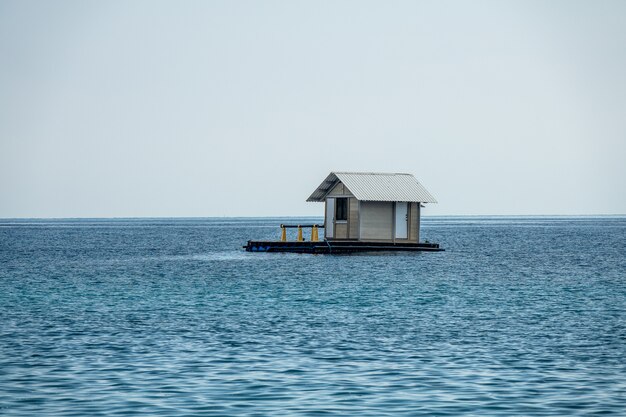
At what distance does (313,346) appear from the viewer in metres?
24.2

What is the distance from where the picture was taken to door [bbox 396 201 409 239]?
65938 millimetres

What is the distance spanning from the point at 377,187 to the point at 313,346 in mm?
41742

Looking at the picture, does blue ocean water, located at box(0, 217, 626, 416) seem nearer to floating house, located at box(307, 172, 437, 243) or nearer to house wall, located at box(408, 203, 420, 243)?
floating house, located at box(307, 172, 437, 243)

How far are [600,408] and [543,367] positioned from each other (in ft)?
13.1

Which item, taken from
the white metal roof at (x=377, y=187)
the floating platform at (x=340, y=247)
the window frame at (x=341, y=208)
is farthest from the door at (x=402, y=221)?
the window frame at (x=341, y=208)

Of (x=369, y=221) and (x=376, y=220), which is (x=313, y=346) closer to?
(x=369, y=221)

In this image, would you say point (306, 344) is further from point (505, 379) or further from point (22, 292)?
point (22, 292)

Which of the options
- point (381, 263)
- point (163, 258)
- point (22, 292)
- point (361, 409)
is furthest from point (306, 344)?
point (163, 258)

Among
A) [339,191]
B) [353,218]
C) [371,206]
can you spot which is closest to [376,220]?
[371,206]

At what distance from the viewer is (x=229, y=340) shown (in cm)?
2536

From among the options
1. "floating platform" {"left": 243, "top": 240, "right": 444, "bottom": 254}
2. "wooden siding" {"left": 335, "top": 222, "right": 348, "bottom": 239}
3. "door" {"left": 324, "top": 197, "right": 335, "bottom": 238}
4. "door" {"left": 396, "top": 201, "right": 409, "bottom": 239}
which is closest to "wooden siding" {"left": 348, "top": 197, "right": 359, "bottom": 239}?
"wooden siding" {"left": 335, "top": 222, "right": 348, "bottom": 239}

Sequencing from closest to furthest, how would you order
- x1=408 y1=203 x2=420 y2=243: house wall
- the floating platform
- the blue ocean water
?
1. the blue ocean water
2. the floating platform
3. x1=408 y1=203 x2=420 y2=243: house wall

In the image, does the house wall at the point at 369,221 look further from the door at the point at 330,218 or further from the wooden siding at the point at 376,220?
the door at the point at 330,218

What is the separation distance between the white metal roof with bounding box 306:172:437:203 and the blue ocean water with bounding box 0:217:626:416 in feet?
52.6
